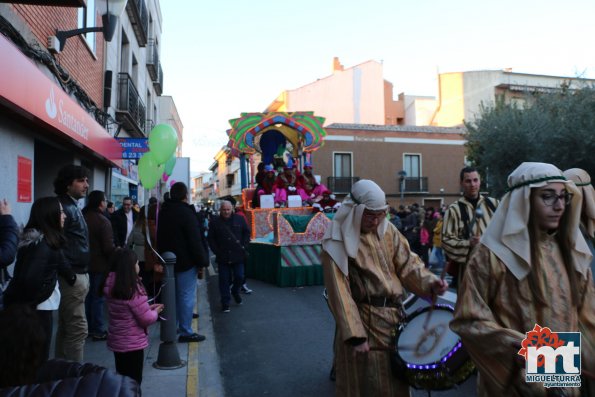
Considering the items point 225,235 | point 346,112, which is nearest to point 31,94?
point 225,235

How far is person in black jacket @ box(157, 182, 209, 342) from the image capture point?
539cm

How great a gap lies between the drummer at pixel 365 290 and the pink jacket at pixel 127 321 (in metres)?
1.58

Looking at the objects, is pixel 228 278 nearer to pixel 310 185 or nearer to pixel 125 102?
pixel 310 185

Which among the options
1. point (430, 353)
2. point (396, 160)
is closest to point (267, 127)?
point (430, 353)

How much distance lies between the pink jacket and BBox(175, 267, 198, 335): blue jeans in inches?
77.9

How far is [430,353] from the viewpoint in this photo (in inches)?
103

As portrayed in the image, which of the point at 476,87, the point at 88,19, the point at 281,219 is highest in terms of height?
the point at 476,87

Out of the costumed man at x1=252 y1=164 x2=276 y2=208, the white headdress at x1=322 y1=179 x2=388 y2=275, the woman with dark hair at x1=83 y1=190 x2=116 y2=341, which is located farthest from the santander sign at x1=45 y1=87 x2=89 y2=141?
the costumed man at x1=252 y1=164 x2=276 y2=208

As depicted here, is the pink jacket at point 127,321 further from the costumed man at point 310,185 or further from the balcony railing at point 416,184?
the balcony railing at point 416,184

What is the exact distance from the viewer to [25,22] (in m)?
6.12

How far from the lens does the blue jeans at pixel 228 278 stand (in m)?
7.17

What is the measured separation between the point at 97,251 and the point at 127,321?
2.27 m

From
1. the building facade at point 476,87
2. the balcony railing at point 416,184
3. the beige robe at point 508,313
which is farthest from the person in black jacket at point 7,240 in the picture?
the building facade at point 476,87

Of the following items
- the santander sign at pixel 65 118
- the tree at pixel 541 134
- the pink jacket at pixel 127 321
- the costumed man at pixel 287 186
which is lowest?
the pink jacket at pixel 127 321
